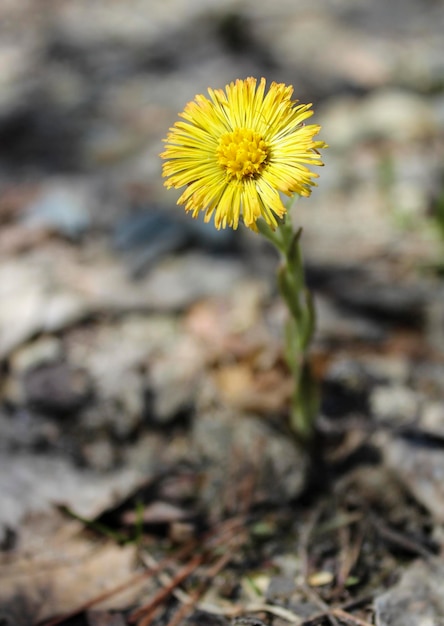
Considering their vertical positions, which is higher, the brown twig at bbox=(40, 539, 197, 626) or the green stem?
the green stem

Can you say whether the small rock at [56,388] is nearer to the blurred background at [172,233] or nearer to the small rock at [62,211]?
the blurred background at [172,233]

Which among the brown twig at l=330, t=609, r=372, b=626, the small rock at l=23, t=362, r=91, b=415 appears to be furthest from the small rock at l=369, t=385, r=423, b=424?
the small rock at l=23, t=362, r=91, b=415

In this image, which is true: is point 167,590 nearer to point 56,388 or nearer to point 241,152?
point 56,388

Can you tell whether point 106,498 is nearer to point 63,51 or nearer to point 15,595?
point 15,595

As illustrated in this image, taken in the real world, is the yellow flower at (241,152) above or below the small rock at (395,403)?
above

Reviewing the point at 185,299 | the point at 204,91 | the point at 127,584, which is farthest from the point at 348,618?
the point at 204,91

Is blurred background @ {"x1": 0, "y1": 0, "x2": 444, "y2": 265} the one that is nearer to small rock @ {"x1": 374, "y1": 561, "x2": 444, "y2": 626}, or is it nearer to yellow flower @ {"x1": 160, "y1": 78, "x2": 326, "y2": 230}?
yellow flower @ {"x1": 160, "y1": 78, "x2": 326, "y2": 230}

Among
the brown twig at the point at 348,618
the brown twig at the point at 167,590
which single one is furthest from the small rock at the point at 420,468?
the brown twig at the point at 167,590

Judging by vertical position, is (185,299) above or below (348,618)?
above
